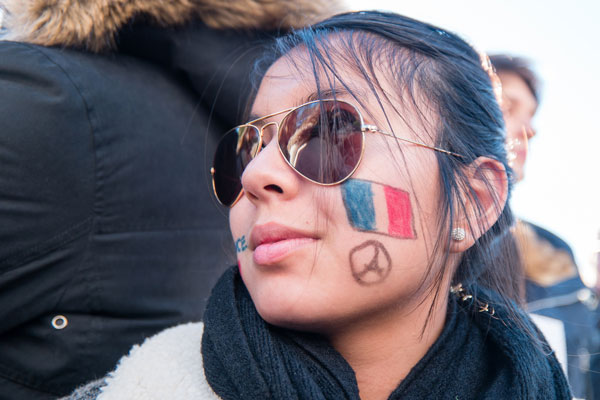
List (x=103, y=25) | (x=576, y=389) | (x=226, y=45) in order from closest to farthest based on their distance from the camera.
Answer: (x=103, y=25)
(x=226, y=45)
(x=576, y=389)

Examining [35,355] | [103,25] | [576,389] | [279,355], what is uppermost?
[103,25]

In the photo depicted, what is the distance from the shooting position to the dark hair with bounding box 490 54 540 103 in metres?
3.09

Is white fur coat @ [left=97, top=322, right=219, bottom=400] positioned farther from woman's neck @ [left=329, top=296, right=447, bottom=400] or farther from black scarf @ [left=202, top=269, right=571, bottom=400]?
woman's neck @ [left=329, top=296, right=447, bottom=400]

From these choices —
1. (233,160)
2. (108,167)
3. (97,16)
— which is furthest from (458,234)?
(97,16)

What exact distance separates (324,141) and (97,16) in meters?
0.96

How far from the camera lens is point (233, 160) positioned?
5.16 feet

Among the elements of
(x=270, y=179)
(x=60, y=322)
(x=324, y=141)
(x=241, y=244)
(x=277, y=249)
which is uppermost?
(x=324, y=141)

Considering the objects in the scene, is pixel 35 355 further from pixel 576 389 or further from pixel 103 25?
pixel 576 389

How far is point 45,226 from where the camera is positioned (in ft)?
4.53

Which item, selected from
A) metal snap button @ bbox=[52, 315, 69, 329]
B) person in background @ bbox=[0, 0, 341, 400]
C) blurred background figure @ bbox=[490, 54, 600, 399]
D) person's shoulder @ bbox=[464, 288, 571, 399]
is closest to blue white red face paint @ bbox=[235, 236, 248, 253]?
person in background @ bbox=[0, 0, 341, 400]

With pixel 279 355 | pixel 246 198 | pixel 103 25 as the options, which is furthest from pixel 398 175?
pixel 103 25

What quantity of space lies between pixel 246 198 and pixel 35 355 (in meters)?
0.80

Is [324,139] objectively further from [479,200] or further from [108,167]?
[108,167]

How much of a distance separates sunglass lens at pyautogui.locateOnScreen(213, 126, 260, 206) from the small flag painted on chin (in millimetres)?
366
